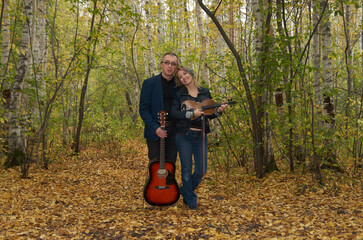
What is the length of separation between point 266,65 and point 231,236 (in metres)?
3.01

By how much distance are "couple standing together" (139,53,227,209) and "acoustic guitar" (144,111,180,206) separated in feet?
0.47

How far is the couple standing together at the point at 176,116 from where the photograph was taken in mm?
3792

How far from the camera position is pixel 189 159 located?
386cm

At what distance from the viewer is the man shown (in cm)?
388

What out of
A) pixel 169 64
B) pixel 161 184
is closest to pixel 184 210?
pixel 161 184

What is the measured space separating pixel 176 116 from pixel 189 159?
0.65 m

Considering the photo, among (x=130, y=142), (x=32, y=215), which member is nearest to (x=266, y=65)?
(x=32, y=215)

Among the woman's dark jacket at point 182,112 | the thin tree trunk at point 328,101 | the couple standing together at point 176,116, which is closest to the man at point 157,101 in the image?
the couple standing together at point 176,116

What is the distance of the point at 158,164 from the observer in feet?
12.6

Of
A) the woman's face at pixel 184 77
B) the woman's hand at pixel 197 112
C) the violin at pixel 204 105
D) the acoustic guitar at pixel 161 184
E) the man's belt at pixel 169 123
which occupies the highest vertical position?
the woman's face at pixel 184 77

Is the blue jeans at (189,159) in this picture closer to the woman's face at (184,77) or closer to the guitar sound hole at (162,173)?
the guitar sound hole at (162,173)

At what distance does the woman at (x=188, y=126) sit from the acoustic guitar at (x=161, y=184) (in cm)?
17

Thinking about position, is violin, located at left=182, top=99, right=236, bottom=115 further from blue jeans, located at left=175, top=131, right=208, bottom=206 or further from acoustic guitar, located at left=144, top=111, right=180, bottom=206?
acoustic guitar, located at left=144, top=111, right=180, bottom=206

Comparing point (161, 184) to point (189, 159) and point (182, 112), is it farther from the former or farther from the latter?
point (182, 112)
